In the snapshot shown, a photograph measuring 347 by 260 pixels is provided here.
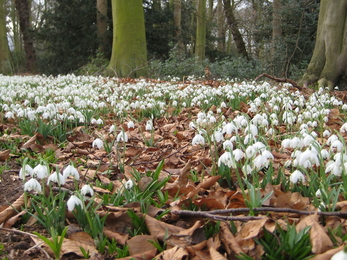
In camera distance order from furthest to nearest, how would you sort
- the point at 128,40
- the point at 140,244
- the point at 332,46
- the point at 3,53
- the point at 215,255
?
the point at 3,53 → the point at 128,40 → the point at 332,46 → the point at 140,244 → the point at 215,255

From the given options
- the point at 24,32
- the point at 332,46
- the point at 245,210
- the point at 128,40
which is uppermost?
the point at 24,32

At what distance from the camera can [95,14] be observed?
1485 cm

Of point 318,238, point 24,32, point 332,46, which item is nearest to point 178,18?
point 24,32

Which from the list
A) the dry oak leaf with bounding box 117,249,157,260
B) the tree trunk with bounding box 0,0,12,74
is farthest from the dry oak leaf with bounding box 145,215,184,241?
the tree trunk with bounding box 0,0,12,74

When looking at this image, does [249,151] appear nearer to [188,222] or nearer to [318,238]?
[188,222]

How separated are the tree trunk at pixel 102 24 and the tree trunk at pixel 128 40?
184 inches

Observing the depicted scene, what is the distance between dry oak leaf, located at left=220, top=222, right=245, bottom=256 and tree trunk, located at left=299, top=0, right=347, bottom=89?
621cm

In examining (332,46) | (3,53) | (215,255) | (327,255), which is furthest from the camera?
(3,53)

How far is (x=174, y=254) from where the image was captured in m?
1.23

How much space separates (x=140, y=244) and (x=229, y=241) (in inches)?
14.7

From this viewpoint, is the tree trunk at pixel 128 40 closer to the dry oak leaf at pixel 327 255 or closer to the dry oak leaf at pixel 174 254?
the dry oak leaf at pixel 174 254

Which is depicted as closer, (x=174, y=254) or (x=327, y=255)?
(x=327, y=255)

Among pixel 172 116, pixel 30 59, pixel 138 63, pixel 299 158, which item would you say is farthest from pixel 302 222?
pixel 30 59

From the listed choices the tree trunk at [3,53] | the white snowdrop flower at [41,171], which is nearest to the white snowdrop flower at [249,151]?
the white snowdrop flower at [41,171]
